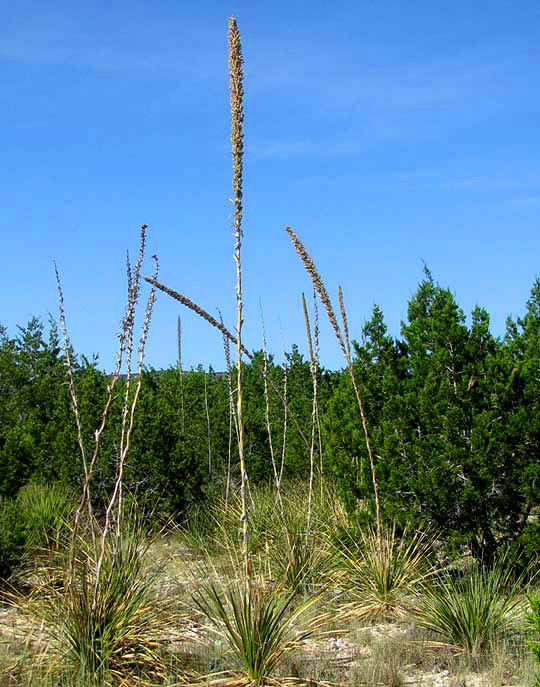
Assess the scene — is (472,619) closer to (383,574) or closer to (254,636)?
(383,574)

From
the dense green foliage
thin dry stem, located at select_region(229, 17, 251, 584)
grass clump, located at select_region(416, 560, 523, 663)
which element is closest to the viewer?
thin dry stem, located at select_region(229, 17, 251, 584)

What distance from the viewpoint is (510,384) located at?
6852mm

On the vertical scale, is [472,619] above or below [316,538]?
below

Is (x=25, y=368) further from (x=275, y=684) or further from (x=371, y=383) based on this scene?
(x=275, y=684)

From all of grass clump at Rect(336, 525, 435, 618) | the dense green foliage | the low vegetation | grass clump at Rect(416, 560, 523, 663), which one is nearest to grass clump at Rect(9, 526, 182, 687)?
the low vegetation

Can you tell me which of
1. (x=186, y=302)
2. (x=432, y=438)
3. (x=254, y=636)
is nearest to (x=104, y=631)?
(x=254, y=636)

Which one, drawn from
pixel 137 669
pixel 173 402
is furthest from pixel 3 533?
pixel 173 402

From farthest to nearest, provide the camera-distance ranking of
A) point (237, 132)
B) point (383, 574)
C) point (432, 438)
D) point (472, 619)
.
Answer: point (432, 438) < point (383, 574) < point (472, 619) < point (237, 132)

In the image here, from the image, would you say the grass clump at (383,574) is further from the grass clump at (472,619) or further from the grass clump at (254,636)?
the grass clump at (254,636)

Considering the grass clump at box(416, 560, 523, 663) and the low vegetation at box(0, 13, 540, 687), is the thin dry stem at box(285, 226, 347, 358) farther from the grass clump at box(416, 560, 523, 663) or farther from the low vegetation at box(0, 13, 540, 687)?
the grass clump at box(416, 560, 523, 663)

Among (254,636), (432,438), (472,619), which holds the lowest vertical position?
(472,619)

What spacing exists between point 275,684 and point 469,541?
3.16 meters

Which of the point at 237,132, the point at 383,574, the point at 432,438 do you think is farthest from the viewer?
the point at 432,438

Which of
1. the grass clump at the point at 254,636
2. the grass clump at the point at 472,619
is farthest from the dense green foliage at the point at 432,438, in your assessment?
the grass clump at the point at 254,636
